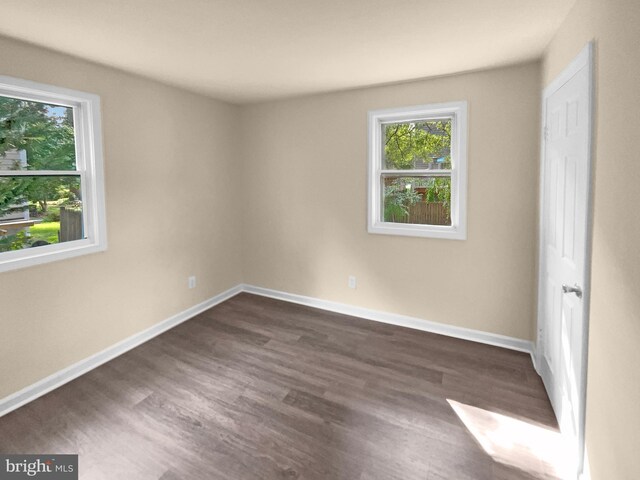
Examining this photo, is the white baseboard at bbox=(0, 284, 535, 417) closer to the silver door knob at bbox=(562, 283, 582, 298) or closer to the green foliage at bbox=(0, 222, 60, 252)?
the green foliage at bbox=(0, 222, 60, 252)

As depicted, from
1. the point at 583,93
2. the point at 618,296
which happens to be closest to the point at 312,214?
the point at 583,93

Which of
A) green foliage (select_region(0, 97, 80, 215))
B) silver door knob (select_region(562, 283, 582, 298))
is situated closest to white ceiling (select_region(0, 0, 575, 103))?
green foliage (select_region(0, 97, 80, 215))

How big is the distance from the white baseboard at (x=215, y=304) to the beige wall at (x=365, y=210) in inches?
3.3

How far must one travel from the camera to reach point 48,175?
259cm

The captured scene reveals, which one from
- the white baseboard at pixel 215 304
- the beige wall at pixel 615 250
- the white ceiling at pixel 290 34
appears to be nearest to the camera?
the beige wall at pixel 615 250

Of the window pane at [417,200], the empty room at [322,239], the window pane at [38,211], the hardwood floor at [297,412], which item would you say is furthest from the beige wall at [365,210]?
the window pane at [38,211]

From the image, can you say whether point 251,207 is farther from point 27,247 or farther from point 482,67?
point 482,67

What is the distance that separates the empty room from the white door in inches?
0.9

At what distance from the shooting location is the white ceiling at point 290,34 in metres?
1.89

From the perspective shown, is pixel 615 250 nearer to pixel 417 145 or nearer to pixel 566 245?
pixel 566 245

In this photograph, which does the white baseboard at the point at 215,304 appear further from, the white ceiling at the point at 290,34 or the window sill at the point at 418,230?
the white ceiling at the point at 290,34

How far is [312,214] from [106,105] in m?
2.16

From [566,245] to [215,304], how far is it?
349 centimetres

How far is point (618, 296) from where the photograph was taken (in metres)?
1.32
